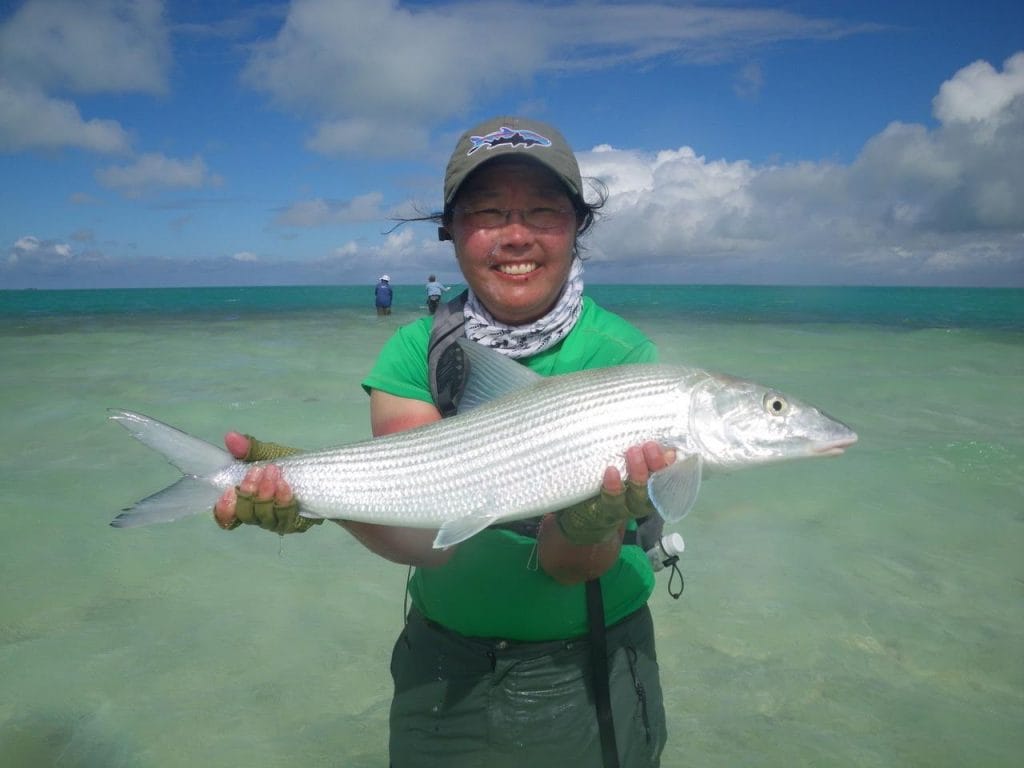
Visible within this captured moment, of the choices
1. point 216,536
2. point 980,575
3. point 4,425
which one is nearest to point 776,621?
point 980,575

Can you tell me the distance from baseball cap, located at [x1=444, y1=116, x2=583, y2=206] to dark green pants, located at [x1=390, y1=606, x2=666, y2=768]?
179 cm

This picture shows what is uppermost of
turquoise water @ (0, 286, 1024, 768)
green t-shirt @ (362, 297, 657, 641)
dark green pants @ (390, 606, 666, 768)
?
green t-shirt @ (362, 297, 657, 641)

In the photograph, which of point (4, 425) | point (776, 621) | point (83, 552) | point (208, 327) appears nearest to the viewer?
point (776, 621)

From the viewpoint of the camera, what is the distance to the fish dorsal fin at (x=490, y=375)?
2742 mm

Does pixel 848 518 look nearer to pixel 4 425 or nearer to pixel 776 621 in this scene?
pixel 776 621

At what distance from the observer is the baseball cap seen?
275 centimetres

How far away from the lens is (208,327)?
110 ft

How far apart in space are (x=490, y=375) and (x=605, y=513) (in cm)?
71

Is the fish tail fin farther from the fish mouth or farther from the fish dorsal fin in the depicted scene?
the fish mouth

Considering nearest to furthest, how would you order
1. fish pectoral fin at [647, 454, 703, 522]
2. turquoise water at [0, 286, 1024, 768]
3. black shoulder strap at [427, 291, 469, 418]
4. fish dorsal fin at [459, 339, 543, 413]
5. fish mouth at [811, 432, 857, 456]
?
fish pectoral fin at [647, 454, 703, 522] → fish mouth at [811, 432, 857, 456] → fish dorsal fin at [459, 339, 543, 413] → black shoulder strap at [427, 291, 469, 418] → turquoise water at [0, 286, 1024, 768]

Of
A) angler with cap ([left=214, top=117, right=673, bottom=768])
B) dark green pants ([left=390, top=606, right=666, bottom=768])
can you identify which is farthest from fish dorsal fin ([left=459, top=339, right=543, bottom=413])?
dark green pants ([left=390, top=606, right=666, bottom=768])


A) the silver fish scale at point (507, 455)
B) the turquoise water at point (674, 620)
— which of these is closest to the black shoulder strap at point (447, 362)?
the silver fish scale at point (507, 455)

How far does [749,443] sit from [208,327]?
34.5 metres

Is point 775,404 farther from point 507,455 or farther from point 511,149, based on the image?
point 511,149
